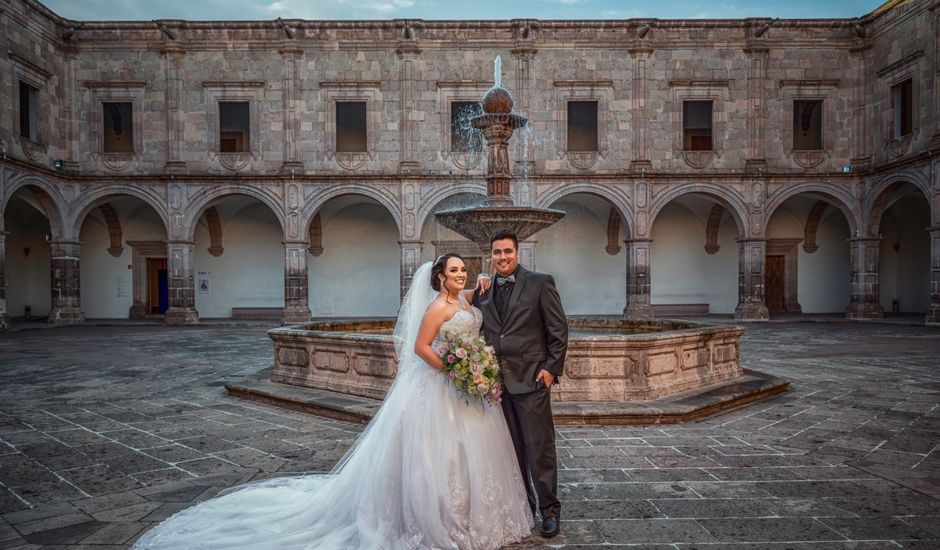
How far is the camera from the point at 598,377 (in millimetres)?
5676

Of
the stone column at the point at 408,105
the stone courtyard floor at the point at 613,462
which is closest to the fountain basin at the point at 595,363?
the stone courtyard floor at the point at 613,462

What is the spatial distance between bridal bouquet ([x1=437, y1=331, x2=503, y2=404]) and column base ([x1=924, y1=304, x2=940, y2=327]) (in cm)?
1705

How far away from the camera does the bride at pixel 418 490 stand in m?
2.78

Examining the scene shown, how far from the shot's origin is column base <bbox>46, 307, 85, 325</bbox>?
57.2 feet

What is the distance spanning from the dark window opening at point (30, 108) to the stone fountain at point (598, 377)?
14.4m

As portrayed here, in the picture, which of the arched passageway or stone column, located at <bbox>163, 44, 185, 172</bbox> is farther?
the arched passageway

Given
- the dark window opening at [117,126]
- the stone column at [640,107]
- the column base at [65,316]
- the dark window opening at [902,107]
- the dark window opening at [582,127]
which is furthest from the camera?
the dark window opening at [582,127]

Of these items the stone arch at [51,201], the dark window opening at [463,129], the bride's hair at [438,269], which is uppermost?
the dark window opening at [463,129]

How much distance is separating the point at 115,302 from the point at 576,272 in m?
16.0

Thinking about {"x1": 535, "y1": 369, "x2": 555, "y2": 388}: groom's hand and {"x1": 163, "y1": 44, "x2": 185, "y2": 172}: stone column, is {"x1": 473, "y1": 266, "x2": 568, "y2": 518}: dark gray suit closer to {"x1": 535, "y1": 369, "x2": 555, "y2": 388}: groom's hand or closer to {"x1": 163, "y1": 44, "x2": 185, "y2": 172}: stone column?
{"x1": 535, "y1": 369, "x2": 555, "y2": 388}: groom's hand

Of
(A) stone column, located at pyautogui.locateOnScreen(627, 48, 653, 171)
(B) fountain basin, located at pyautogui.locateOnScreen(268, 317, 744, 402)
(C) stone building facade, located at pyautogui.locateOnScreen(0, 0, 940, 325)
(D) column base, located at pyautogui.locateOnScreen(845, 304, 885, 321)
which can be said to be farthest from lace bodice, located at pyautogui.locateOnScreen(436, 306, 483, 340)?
(D) column base, located at pyautogui.locateOnScreen(845, 304, 885, 321)

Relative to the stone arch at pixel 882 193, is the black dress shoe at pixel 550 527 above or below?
below

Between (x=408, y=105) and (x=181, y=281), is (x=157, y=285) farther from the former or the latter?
(x=408, y=105)

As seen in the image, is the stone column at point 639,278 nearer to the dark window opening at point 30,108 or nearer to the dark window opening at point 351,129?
the dark window opening at point 351,129
